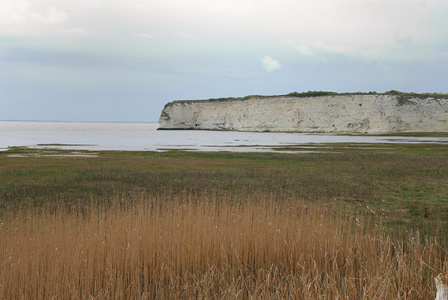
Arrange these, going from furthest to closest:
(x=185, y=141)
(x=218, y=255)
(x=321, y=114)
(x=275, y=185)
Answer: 1. (x=321, y=114)
2. (x=185, y=141)
3. (x=275, y=185)
4. (x=218, y=255)

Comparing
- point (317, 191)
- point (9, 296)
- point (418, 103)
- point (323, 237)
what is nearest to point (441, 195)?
point (317, 191)

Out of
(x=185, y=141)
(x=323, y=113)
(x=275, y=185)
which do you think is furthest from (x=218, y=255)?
(x=323, y=113)

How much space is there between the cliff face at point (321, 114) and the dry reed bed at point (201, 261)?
82147mm

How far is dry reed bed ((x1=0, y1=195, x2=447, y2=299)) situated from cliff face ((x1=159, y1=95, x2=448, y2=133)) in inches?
3234

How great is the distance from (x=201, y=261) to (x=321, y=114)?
8768cm

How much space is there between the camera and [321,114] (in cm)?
9119

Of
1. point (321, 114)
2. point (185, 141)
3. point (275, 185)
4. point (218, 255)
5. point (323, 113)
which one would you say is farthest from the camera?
point (321, 114)

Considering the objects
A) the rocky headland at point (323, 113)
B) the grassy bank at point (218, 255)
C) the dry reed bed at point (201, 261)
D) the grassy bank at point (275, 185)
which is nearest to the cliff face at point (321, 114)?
the rocky headland at point (323, 113)

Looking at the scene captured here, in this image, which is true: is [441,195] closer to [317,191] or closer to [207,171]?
[317,191]

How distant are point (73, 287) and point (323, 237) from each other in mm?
4268

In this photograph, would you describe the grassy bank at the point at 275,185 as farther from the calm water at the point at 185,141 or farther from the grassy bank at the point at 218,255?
the calm water at the point at 185,141

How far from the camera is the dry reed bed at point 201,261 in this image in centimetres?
555

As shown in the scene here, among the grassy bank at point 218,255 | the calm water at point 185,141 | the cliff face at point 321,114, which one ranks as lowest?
the grassy bank at point 218,255

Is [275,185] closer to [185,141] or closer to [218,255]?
[218,255]
